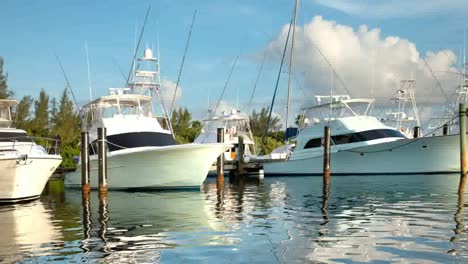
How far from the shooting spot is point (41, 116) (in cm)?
4647

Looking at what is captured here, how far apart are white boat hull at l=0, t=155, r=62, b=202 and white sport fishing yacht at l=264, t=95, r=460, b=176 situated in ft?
63.9

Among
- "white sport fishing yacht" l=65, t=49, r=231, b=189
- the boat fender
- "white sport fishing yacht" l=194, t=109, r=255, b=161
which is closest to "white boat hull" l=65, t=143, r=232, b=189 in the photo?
"white sport fishing yacht" l=65, t=49, r=231, b=189

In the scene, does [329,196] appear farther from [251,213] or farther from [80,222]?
[80,222]

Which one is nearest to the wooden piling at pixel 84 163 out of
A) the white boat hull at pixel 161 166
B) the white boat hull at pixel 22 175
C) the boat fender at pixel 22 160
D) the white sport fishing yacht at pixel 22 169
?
the white boat hull at pixel 161 166

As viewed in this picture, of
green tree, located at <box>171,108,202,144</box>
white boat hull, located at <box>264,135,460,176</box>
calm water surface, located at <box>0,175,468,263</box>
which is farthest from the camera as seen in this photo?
green tree, located at <box>171,108,202,144</box>

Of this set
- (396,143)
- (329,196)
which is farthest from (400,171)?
(329,196)

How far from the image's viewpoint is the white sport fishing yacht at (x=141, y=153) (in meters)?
21.8

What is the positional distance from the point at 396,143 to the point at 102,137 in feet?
61.4

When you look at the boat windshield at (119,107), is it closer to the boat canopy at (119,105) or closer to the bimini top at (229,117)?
the boat canopy at (119,105)

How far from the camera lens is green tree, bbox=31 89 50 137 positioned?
44.9m

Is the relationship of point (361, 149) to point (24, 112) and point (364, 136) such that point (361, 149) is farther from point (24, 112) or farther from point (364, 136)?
point (24, 112)

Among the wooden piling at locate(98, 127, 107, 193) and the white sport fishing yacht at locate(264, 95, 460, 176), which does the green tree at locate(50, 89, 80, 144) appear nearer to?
the white sport fishing yacht at locate(264, 95, 460, 176)

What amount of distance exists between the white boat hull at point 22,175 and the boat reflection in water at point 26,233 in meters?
0.79

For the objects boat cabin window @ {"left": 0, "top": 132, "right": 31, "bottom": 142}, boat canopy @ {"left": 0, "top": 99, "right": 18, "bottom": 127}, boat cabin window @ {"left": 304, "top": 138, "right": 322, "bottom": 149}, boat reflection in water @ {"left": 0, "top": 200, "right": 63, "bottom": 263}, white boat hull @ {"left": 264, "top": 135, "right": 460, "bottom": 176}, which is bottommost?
boat reflection in water @ {"left": 0, "top": 200, "right": 63, "bottom": 263}
